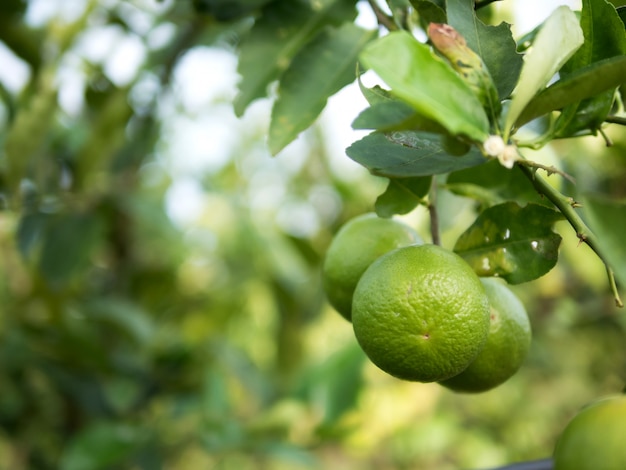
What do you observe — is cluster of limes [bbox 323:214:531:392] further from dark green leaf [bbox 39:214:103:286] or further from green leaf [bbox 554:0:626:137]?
dark green leaf [bbox 39:214:103:286]

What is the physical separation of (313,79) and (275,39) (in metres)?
0.09

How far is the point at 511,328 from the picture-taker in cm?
50

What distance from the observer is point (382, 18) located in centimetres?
55

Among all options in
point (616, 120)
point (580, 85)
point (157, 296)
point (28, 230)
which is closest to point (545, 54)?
point (580, 85)

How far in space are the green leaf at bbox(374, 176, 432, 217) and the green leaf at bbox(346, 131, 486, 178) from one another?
0.21 feet

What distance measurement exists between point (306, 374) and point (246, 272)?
0.52 meters

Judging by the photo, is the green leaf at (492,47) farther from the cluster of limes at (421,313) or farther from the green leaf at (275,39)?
the green leaf at (275,39)

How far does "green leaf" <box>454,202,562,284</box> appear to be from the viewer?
0.45 m

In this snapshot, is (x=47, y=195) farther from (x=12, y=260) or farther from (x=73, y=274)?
(x=12, y=260)

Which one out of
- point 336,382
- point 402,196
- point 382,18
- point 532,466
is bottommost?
point 336,382

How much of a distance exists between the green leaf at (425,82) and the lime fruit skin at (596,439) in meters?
0.21

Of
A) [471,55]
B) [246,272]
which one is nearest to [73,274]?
[246,272]

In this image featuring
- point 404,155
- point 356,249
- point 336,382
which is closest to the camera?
point 404,155

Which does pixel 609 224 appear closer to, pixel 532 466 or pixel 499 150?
pixel 499 150
